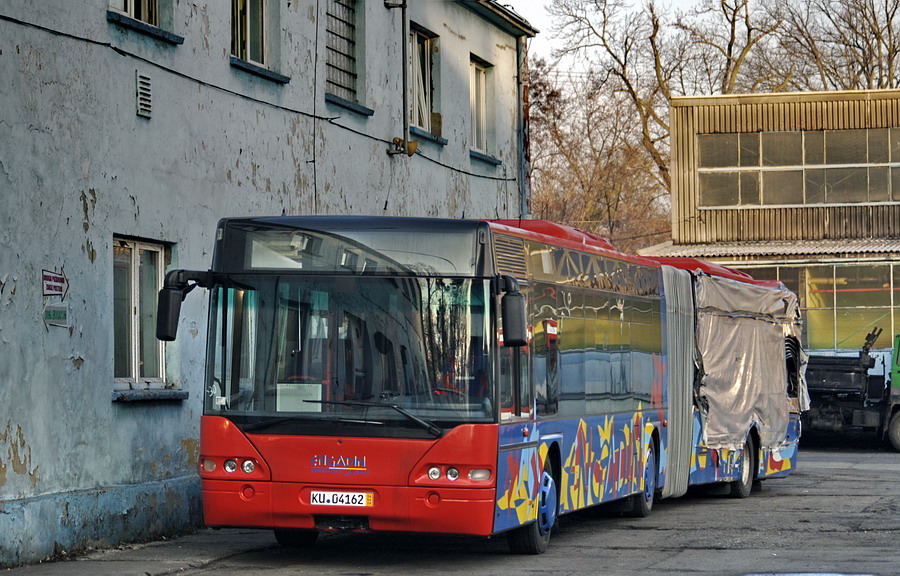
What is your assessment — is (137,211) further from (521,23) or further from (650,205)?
(650,205)

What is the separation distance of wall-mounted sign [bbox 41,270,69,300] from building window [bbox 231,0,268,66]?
4.15m

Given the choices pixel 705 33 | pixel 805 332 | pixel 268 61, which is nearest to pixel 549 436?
pixel 268 61

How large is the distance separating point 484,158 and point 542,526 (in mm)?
10785

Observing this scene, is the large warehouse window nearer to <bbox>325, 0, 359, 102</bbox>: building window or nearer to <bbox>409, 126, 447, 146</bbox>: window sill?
<bbox>409, 126, 447, 146</bbox>: window sill

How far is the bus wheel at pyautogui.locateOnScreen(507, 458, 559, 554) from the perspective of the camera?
12.0 meters

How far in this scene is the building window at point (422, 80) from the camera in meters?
20.3

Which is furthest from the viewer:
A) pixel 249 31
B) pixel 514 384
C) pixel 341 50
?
pixel 341 50

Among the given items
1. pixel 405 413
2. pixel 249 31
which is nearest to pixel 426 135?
pixel 249 31

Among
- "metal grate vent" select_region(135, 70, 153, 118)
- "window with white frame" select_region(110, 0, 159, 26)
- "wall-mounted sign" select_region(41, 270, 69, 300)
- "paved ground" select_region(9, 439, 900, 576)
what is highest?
"window with white frame" select_region(110, 0, 159, 26)

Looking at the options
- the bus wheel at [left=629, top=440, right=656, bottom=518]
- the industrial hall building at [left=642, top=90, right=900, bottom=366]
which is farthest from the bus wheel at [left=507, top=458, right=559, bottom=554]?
the industrial hall building at [left=642, top=90, right=900, bottom=366]

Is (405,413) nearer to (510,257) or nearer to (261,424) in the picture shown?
(261,424)

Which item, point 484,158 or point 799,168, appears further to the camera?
point 799,168

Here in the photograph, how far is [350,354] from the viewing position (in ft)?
36.0

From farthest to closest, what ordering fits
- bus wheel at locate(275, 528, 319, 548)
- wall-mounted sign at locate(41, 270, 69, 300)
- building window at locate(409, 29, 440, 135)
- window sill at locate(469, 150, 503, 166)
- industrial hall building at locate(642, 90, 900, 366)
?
1. industrial hall building at locate(642, 90, 900, 366)
2. window sill at locate(469, 150, 503, 166)
3. building window at locate(409, 29, 440, 135)
4. bus wheel at locate(275, 528, 319, 548)
5. wall-mounted sign at locate(41, 270, 69, 300)
